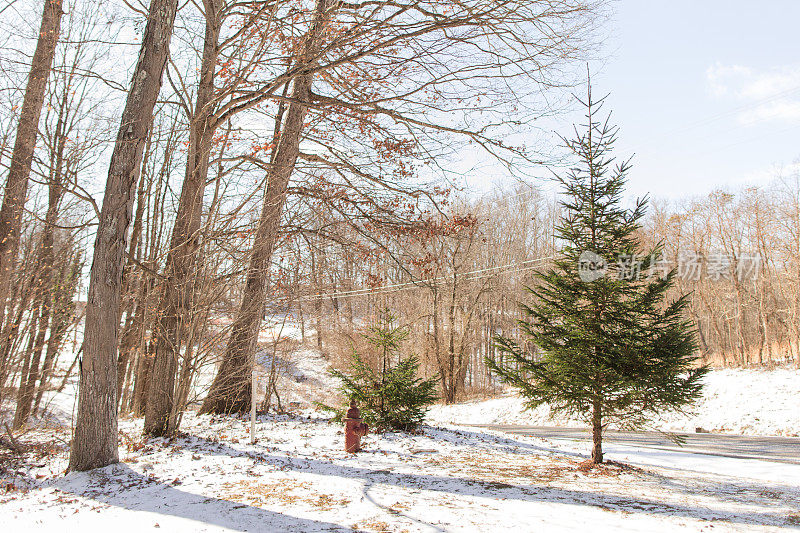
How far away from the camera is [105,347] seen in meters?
6.13

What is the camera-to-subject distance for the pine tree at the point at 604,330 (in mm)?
7020

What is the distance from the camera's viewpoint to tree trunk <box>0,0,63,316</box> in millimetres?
8812

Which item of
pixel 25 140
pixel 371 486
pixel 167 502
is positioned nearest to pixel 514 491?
pixel 371 486

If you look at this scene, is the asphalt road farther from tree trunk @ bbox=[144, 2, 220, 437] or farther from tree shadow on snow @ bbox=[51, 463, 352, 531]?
tree trunk @ bbox=[144, 2, 220, 437]

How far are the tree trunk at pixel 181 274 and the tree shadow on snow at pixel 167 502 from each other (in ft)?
5.70

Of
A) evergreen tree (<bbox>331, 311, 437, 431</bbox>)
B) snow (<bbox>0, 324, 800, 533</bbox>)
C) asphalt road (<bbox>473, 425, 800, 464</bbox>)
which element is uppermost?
evergreen tree (<bbox>331, 311, 437, 431</bbox>)

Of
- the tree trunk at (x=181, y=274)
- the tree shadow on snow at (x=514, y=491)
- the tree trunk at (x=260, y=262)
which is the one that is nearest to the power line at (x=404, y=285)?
the tree trunk at (x=260, y=262)

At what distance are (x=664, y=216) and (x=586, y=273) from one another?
970 inches

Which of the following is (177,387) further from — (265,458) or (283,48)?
(283,48)

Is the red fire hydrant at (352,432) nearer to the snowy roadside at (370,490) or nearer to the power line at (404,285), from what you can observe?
the snowy roadside at (370,490)

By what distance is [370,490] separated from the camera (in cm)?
511

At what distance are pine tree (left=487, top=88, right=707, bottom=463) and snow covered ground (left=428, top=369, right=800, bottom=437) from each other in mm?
5919

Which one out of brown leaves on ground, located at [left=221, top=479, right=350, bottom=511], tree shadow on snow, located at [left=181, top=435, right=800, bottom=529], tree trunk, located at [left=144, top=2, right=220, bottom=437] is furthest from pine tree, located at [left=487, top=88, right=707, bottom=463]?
tree trunk, located at [left=144, top=2, right=220, bottom=437]

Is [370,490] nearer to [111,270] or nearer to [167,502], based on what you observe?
[167,502]
